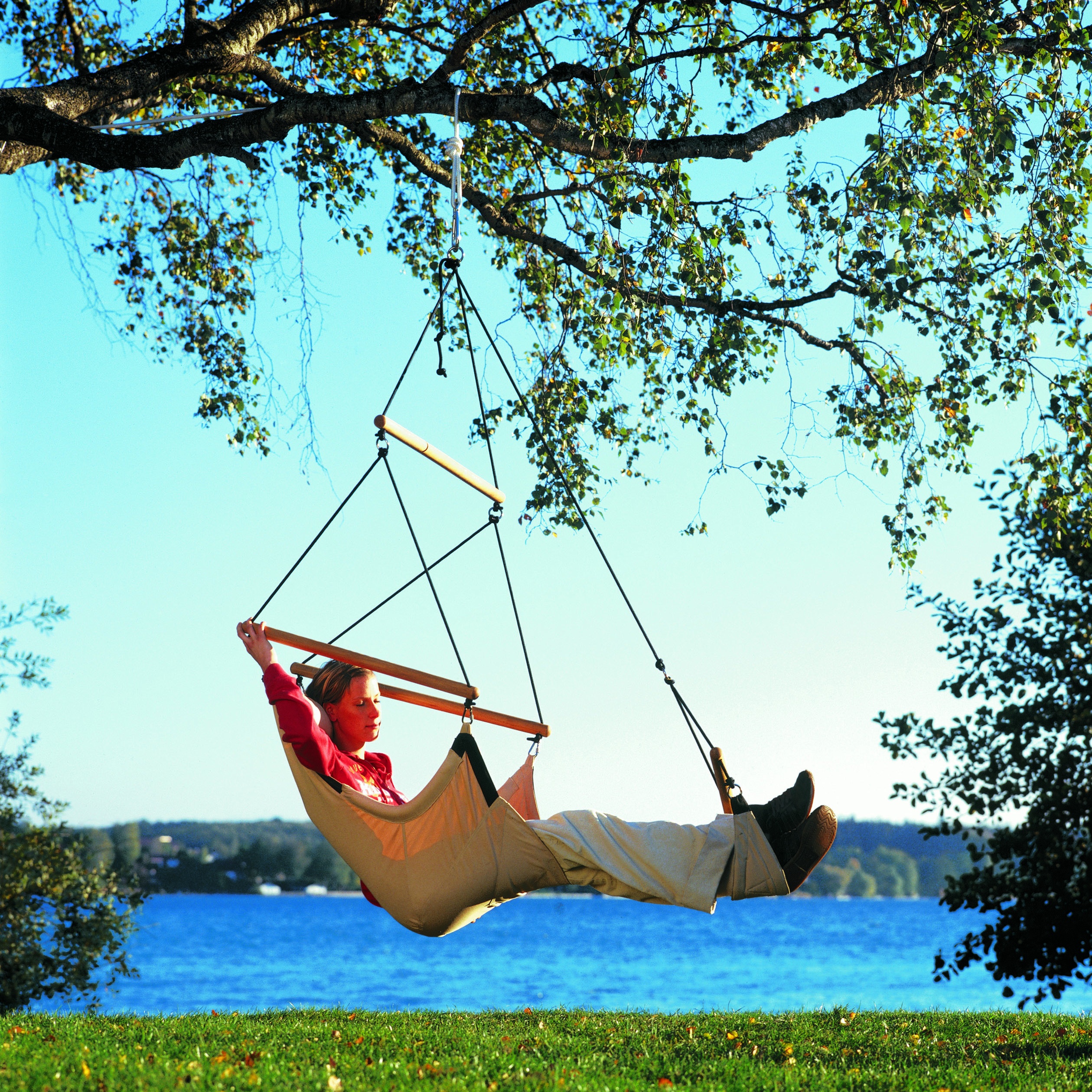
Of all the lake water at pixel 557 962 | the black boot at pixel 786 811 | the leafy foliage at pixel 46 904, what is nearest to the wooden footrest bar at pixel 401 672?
the black boot at pixel 786 811

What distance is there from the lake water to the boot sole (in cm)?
1769

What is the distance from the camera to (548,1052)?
5.39 metres

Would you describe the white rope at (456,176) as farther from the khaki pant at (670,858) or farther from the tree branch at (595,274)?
the khaki pant at (670,858)

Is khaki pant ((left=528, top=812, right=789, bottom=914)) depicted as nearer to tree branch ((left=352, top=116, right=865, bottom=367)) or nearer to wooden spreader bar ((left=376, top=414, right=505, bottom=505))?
wooden spreader bar ((left=376, top=414, right=505, bottom=505))

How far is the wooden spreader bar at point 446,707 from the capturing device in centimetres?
369

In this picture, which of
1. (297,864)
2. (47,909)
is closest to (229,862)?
(297,864)

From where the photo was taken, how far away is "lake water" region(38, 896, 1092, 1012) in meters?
35.0

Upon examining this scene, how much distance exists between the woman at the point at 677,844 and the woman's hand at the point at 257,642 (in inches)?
1.1

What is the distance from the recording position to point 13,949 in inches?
328

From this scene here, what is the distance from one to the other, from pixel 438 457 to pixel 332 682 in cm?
86

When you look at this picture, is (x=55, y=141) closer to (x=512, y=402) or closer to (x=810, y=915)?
(x=512, y=402)

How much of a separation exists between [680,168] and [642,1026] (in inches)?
170

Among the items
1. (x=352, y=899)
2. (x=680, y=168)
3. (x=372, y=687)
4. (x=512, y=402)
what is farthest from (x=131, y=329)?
(x=352, y=899)

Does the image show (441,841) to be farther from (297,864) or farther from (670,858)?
(297,864)
